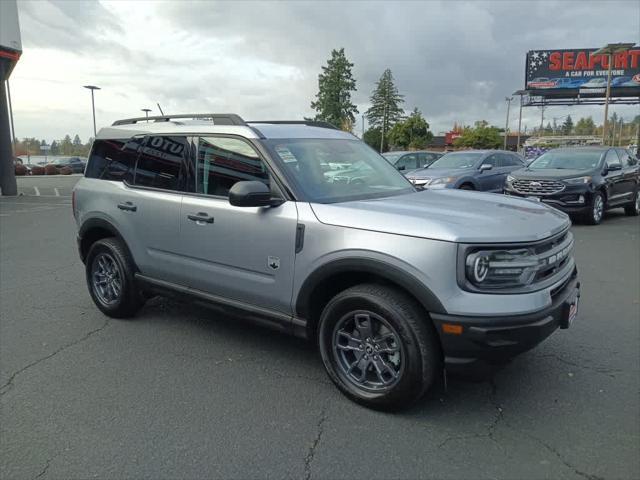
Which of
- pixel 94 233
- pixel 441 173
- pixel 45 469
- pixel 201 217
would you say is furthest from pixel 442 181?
pixel 45 469

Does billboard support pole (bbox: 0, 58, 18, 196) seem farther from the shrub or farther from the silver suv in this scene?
the shrub

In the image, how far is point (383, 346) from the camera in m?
3.17

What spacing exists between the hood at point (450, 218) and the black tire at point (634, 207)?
10.8 metres

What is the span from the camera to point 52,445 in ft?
9.45

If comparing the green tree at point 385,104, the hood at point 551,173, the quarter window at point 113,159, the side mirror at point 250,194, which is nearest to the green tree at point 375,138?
the green tree at point 385,104

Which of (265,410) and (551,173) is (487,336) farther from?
(551,173)

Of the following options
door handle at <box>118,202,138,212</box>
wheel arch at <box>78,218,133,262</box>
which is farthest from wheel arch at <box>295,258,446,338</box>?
wheel arch at <box>78,218,133,262</box>

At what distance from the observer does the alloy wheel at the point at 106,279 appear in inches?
194

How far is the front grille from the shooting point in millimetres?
10945

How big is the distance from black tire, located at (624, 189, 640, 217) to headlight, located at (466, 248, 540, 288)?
11766 millimetres

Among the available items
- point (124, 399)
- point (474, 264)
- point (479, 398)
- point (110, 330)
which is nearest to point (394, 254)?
point (474, 264)

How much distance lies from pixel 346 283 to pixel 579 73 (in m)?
70.5

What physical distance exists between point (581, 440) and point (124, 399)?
2.83 m

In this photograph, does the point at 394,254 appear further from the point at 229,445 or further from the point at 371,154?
the point at 371,154
